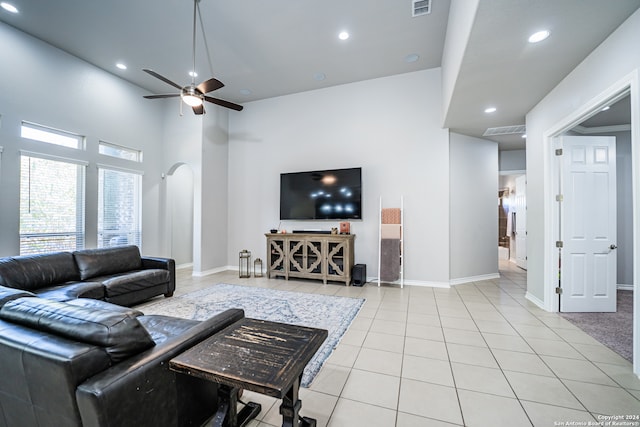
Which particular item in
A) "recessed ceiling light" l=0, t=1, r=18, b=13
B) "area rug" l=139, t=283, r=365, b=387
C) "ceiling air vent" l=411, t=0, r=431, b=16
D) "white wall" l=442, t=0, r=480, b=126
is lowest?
"area rug" l=139, t=283, r=365, b=387

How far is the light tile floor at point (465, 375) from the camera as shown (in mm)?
1703

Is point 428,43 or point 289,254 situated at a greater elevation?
point 428,43

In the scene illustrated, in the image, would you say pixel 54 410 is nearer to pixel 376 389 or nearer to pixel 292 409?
pixel 292 409

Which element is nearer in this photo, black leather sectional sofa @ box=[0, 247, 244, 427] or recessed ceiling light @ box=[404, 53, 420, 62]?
black leather sectional sofa @ box=[0, 247, 244, 427]

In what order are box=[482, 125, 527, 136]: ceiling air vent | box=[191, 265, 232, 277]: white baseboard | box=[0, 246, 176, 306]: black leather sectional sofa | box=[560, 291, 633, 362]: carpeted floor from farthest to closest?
box=[191, 265, 232, 277]: white baseboard
box=[482, 125, 527, 136]: ceiling air vent
box=[0, 246, 176, 306]: black leather sectional sofa
box=[560, 291, 633, 362]: carpeted floor

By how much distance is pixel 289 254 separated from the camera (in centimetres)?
527

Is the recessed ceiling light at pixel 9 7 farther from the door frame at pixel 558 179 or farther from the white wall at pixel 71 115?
the door frame at pixel 558 179

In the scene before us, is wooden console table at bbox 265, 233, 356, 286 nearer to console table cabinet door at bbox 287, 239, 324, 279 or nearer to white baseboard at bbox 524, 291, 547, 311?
console table cabinet door at bbox 287, 239, 324, 279

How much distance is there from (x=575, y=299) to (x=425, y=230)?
2.17 m

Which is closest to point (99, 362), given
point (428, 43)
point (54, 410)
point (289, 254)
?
point (54, 410)

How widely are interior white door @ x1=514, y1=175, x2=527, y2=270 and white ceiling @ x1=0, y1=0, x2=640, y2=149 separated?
2.93 meters

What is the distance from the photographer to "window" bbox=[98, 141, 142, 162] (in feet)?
16.5

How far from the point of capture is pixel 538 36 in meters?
2.37

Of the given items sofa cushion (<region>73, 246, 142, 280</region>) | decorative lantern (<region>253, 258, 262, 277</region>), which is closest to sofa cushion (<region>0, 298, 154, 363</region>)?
sofa cushion (<region>73, 246, 142, 280</region>)
